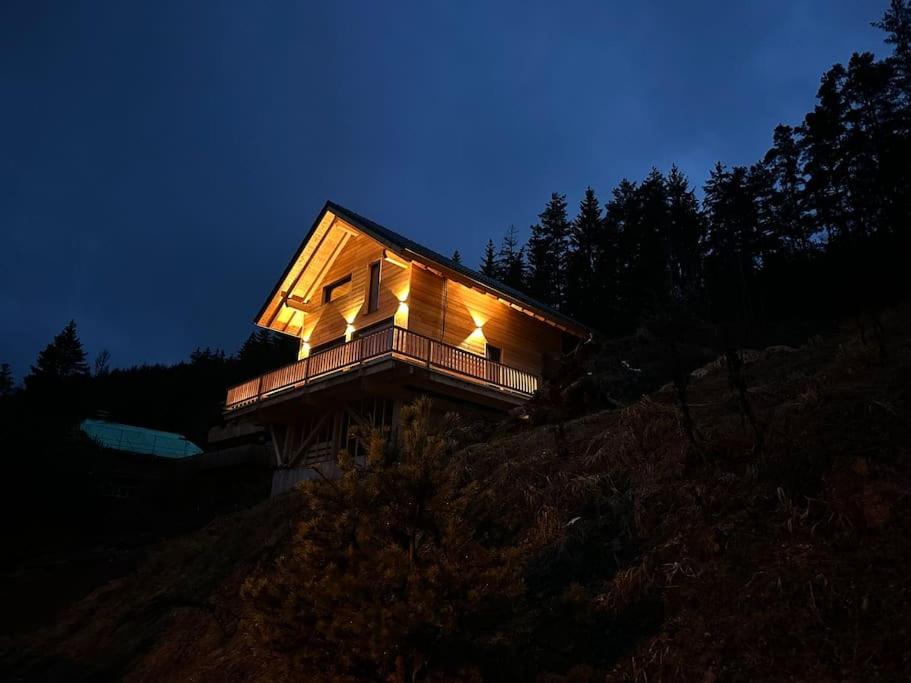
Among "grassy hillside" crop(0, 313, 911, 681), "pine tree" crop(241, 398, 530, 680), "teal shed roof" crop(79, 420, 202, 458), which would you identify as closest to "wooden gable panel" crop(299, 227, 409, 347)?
"grassy hillside" crop(0, 313, 911, 681)

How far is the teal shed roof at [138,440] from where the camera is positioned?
37531mm

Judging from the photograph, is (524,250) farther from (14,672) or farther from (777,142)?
(14,672)

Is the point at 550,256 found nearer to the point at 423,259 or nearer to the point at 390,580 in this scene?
the point at 423,259

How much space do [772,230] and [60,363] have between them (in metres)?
54.7

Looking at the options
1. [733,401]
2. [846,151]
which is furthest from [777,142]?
[733,401]

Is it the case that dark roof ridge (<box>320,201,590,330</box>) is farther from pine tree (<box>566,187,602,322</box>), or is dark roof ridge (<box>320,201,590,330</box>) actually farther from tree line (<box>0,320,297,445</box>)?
tree line (<box>0,320,297,445</box>)

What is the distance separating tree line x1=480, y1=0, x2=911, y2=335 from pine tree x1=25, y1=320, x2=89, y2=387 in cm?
3670

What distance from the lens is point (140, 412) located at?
186 ft

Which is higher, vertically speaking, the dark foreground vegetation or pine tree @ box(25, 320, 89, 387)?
pine tree @ box(25, 320, 89, 387)

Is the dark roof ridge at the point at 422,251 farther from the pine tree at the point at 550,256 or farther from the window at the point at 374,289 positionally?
the pine tree at the point at 550,256

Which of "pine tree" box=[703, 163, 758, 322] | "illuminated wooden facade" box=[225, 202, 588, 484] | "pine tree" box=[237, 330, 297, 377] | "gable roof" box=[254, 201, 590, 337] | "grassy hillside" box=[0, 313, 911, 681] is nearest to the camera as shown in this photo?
"grassy hillside" box=[0, 313, 911, 681]

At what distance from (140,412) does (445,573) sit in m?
58.2

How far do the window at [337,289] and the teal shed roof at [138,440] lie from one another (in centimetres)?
1768

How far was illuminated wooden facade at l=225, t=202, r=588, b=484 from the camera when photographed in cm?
2002
